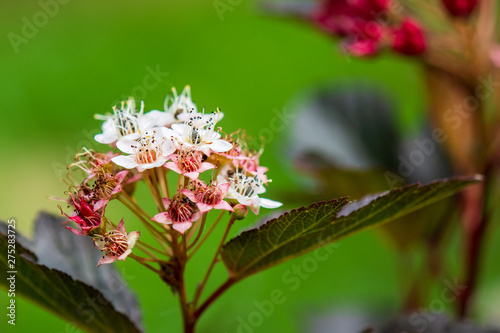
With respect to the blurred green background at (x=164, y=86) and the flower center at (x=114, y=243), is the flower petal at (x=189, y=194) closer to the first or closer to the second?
the flower center at (x=114, y=243)

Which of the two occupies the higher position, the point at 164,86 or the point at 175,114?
the point at 164,86

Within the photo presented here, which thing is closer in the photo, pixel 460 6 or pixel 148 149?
pixel 148 149

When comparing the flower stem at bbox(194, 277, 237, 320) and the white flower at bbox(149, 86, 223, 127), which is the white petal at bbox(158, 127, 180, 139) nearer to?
the white flower at bbox(149, 86, 223, 127)

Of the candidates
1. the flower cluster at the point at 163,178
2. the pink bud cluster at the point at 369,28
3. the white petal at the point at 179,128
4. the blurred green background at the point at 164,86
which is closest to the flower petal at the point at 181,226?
the flower cluster at the point at 163,178

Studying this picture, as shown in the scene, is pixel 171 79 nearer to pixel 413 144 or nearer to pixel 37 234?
pixel 413 144

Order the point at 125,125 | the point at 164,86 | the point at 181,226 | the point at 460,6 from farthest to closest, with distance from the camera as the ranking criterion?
the point at 164,86, the point at 460,6, the point at 125,125, the point at 181,226

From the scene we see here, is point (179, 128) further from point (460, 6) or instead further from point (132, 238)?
point (460, 6)

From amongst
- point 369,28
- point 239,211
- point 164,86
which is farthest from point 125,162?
point 164,86
